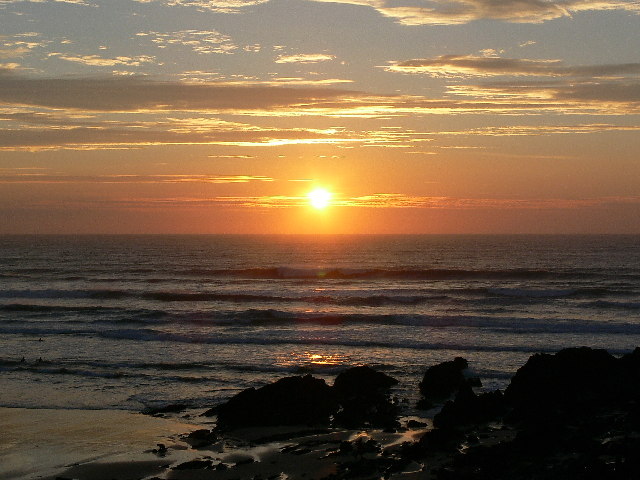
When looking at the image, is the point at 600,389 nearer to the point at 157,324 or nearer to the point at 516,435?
the point at 516,435

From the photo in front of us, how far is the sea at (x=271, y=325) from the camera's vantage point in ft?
70.3

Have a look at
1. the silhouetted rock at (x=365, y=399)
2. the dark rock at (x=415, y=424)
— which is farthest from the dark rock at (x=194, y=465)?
the dark rock at (x=415, y=424)

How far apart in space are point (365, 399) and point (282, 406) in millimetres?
2128

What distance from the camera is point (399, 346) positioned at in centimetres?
2803

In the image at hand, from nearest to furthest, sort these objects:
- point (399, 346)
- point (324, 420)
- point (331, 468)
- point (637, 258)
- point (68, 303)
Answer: point (331, 468), point (324, 420), point (399, 346), point (68, 303), point (637, 258)

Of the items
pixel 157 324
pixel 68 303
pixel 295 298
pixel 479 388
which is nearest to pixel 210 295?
pixel 295 298

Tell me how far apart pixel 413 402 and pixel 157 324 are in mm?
20003

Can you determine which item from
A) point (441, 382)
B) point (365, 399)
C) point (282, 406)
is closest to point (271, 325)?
point (441, 382)

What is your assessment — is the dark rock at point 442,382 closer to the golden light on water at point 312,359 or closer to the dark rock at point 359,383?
the dark rock at point 359,383

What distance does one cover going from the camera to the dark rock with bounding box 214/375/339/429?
53.6 feet

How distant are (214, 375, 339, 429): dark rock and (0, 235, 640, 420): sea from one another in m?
2.12

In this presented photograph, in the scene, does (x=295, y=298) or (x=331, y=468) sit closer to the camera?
(x=331, y=468)

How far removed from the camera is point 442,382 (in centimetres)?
1898

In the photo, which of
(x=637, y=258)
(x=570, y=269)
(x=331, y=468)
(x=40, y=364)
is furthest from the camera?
(x=637, y=258)
